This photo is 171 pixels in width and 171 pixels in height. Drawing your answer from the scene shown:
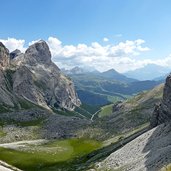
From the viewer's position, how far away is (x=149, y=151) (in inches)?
2879

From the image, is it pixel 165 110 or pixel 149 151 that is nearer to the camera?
pixel 149 151

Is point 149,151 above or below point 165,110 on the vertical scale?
below

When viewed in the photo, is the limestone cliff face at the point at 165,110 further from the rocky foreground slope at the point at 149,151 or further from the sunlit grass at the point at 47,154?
the sunlit grass at the point at 47,154

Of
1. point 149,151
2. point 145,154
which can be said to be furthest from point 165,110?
point 145,154

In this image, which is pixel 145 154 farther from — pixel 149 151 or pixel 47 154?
pixel 47 154

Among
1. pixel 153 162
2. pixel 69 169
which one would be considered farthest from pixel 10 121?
pixel 153 162

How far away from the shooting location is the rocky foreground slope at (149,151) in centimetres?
6203

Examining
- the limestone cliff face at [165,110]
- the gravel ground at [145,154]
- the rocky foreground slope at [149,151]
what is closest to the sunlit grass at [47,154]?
the gravel ground at [145,154]

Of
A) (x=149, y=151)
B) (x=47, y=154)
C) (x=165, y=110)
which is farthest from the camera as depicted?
(x=47, y=154)

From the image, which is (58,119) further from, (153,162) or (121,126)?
(153,162)

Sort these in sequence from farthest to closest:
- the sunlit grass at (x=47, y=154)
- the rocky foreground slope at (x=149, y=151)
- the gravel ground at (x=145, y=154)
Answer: the sunlit grass at (x=47, y=154)
the rocky foreground slope at (x=149, y=151)
the gravel ground at (x=145, y=154)

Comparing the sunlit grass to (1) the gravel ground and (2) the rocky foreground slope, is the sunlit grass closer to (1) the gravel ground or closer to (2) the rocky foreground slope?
(1) the gravel ground

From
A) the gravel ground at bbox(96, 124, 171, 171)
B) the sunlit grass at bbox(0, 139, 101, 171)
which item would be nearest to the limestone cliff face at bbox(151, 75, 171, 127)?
the gravel ground at bbox(96, 124, 171, 171)

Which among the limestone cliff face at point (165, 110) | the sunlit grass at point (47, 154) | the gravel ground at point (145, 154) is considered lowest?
the sunlit grass at point (47, 154)
